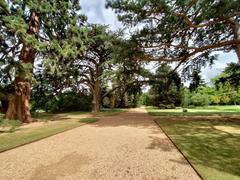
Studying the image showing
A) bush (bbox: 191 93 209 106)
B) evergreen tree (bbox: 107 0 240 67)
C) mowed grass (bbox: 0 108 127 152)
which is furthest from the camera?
bush (bbox: 191 93 209 106)

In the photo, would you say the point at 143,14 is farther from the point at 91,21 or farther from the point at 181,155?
the point at 91,21

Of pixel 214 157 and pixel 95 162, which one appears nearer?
pixel 95 162

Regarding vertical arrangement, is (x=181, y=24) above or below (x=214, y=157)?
above

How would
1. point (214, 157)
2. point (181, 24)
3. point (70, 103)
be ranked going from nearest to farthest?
point (214, 157), point (181, 24), point (70, 103)

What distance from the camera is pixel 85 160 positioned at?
5.13m

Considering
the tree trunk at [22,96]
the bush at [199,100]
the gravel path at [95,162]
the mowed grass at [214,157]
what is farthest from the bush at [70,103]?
the bush at [199,100]

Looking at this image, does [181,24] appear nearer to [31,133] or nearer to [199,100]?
[31,133]

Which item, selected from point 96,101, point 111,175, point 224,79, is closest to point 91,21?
point 96,101

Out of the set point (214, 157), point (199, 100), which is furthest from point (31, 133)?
point (199, 100)

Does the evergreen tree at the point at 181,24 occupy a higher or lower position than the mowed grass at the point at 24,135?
higher

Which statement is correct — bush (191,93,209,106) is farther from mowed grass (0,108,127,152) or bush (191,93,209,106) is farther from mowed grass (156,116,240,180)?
mowed grass (156,116,240,180)

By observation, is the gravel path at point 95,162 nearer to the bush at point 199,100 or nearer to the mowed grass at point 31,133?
the mowed grass at point 31,133

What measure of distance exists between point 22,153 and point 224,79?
46.2 ft

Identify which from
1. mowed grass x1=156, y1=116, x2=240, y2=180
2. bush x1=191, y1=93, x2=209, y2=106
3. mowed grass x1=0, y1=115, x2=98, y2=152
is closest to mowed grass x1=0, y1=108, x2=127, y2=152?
mowed grass x1=0, y1=115, x2=98, y2=152
